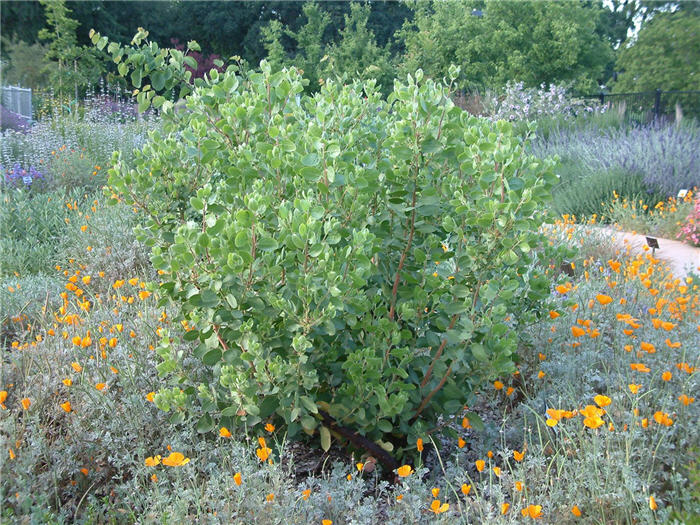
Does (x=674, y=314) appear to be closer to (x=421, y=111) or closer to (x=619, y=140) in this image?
(x=421, y=111)

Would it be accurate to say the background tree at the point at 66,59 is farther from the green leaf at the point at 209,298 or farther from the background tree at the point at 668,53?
the green leaf at the point at 209,298

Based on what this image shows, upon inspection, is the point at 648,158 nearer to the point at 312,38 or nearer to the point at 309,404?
the point at 309,404

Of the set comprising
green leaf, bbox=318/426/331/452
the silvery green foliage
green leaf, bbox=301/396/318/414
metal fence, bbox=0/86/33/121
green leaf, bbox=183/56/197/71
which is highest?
green leaf, bbox=183/56/197/71

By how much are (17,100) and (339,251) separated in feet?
64.1

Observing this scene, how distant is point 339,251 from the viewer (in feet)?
6.69

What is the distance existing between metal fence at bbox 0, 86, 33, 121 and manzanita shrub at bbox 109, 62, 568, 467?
1696cm

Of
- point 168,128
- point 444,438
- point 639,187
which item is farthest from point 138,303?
point 639,187

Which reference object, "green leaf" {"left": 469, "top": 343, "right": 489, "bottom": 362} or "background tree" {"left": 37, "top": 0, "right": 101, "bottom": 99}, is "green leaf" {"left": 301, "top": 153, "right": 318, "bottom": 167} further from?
"background tree" {"left": 37, "top": 0, "right": 101, "bottom": 99}

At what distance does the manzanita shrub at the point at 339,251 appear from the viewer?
203cm

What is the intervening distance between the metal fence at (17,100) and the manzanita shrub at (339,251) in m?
17.0

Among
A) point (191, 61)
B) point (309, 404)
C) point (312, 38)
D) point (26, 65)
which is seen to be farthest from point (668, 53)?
point (26, 65)

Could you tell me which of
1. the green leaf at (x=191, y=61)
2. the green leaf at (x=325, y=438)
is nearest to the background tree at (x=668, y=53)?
the green leaf at (x=191, y=61)

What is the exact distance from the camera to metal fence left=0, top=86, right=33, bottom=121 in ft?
57.2

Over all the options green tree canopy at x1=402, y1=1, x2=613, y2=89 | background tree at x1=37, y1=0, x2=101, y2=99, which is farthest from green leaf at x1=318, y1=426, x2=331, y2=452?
green tree canopy at x1=402, y1=1, x2=613, y2=89
